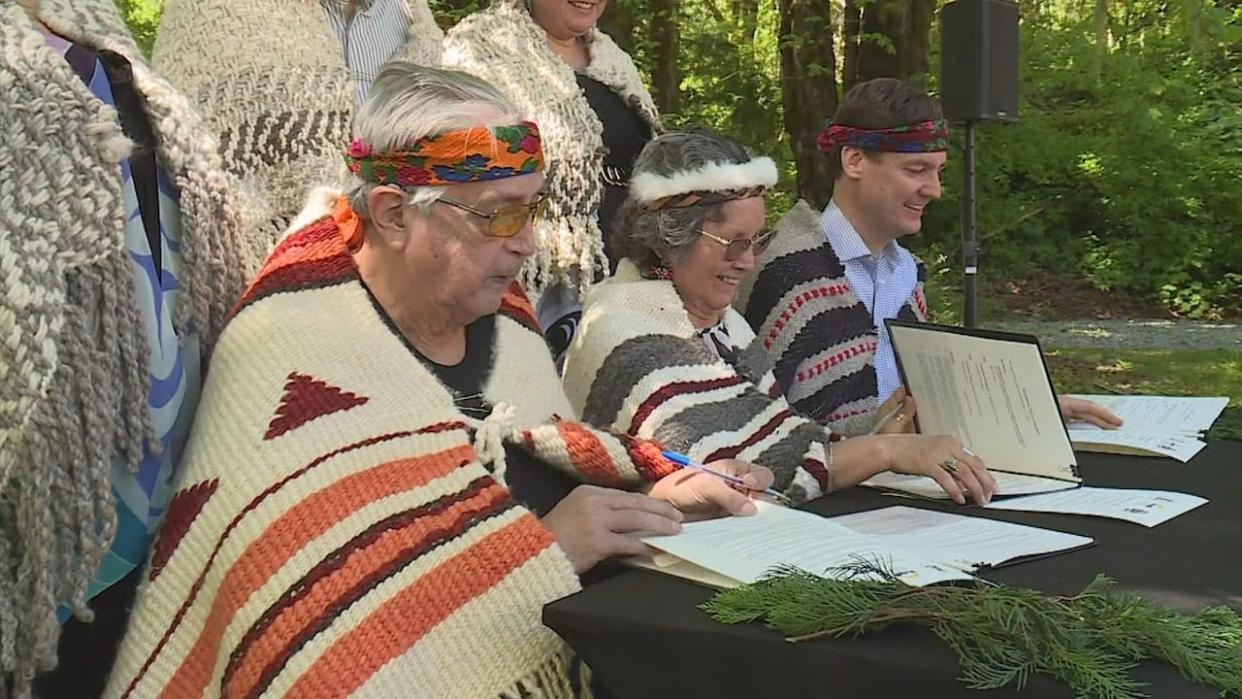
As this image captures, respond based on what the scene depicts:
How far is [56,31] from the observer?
5.68ft

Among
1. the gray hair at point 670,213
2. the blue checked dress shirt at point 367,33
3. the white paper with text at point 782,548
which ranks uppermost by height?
the blue checked dress shirt at point 367,33

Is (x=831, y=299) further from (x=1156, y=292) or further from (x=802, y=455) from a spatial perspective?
(x=1156, y=292)

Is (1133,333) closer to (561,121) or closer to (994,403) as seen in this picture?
(561,121)

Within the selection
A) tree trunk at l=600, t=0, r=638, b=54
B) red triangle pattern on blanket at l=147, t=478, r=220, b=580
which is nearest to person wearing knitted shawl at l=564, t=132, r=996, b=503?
red triangle pattern on blanket at l=147, t=478, r=220, b=580

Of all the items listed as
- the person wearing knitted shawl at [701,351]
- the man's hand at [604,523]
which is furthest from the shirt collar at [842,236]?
the man's hand at [604,523]

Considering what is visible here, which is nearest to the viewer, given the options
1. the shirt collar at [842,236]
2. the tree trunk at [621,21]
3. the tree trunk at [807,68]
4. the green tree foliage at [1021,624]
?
the green tree foliage at [1021,624]

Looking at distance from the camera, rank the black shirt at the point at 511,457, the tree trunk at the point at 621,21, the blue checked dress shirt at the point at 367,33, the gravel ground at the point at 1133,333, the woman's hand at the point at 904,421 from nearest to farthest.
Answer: the black shirt at the point at 511,457 → the woman's hand at the point at 904,421 → the blue checked dress shirt at the point at 367,33 → the tree trunk at the point at 621,21 → the gravel ground at the point at 1133,333

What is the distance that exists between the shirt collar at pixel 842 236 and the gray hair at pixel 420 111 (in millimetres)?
1484

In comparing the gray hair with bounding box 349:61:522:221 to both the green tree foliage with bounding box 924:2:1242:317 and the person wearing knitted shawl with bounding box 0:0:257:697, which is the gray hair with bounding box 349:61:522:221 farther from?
the green tree foliage with bounding box 924:2:1242:317

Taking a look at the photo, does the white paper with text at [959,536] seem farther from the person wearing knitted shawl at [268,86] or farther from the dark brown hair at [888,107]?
the dark brown hair at [888,107]

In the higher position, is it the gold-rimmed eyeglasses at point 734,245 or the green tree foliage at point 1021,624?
the gold-rimmed eyeglasses at point 734,245

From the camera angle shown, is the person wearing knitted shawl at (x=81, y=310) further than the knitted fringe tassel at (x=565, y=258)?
No

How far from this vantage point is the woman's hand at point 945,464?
7.36ft

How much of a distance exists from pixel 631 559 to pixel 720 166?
1.19 m
